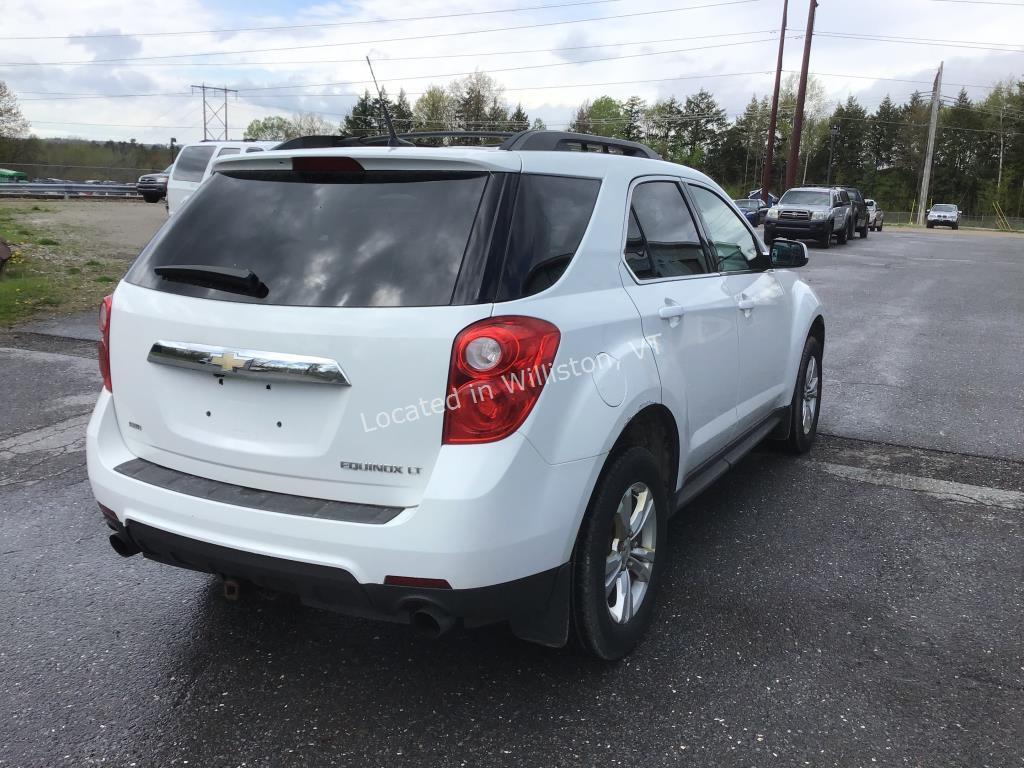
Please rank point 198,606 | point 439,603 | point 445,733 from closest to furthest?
point 439,603, point 445,733, point 198,606

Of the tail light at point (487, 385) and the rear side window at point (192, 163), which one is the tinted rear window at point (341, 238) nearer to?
the tail light at point (487, 385)

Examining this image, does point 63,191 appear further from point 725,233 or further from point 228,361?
point 228,361

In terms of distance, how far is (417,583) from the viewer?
240cm

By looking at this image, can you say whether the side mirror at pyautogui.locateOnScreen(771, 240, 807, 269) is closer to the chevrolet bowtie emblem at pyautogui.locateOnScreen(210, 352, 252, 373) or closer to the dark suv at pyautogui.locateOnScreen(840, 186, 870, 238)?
the chevrolet bowtie emblem at pyautogui.locateOnScreen(210, 352, 252, 373)

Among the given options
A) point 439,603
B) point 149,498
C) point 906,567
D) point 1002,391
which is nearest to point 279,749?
point 439,603

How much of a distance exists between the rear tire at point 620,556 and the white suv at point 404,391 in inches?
0.4

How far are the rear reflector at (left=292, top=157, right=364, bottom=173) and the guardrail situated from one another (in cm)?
3784

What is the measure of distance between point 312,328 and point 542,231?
2.57ft

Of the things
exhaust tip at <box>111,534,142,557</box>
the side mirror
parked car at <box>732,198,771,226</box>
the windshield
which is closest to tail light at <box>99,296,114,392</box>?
exhaust tip at <box>111,534,142,557</box>

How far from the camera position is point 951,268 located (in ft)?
68.7

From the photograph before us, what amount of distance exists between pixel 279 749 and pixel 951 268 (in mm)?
22061

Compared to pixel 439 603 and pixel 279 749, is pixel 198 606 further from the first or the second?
pixel 439 603

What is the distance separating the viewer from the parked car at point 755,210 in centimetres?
3321

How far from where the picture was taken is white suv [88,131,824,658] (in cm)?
242
